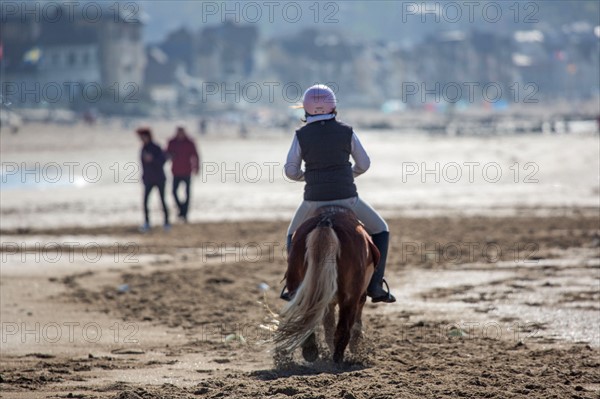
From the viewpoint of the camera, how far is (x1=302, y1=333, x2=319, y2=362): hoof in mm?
8383

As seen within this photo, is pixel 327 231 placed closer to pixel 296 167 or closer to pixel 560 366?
pixel 296 167

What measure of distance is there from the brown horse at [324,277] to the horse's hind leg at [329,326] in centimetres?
3

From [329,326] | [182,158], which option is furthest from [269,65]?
[329,326]

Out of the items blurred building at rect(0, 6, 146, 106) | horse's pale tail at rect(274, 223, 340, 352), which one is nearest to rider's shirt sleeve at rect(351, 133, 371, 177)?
horse's pale tail at rect(274, 223, 340, 352)

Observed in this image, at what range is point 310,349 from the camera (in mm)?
8430

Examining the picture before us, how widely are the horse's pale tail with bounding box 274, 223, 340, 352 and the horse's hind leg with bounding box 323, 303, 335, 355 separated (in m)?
0.35

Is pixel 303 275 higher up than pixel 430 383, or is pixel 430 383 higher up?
pixel 303 275

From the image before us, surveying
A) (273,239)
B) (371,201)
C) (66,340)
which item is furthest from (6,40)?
(66,340)

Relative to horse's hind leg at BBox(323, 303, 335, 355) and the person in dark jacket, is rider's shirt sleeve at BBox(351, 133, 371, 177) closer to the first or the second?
horse's hind leg at BBox(323, 303, 335, 355)

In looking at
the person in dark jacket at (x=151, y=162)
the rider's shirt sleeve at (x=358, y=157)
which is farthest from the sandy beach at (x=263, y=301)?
the rider's shirt sleeve at (x=358, y=157)

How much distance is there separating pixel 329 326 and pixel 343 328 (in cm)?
27

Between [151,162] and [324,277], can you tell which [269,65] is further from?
[324,277]

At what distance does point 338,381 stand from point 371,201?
19825 mm

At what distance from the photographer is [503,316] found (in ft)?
36.3
